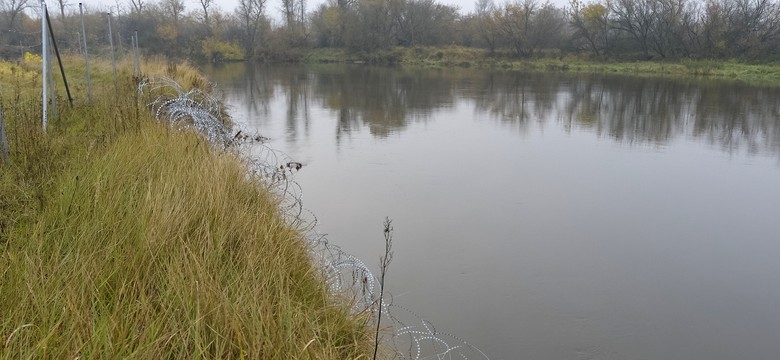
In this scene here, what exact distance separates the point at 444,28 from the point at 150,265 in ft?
132

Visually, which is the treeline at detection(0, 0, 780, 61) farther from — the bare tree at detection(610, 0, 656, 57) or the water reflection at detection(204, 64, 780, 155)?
the water reflection at detection(204, 64, 780, 155)

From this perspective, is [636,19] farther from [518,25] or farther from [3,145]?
[3,145]

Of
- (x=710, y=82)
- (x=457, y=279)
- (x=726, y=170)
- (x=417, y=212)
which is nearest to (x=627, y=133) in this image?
(x=726, y=170)

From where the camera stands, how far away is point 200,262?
2447mm

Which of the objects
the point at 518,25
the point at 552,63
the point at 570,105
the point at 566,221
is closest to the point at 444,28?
the point at 518,25

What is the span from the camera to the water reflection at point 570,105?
10023 millimetres

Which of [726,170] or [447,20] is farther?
[447,20]

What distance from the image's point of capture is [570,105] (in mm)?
13828

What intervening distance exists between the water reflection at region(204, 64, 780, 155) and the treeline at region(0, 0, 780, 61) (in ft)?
35.8

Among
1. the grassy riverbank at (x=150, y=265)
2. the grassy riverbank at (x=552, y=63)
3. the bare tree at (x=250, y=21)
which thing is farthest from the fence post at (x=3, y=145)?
the bare tree at (x=250, y=21)

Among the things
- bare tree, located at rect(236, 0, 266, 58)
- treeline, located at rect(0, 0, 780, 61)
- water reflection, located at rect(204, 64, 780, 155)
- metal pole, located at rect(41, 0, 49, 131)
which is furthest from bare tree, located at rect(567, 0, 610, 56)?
metal pole, located at rect(41, 0, 49, 131)

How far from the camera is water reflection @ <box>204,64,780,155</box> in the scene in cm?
1002

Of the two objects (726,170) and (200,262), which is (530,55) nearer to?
(726,170)

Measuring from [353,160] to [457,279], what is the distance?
3.80m
